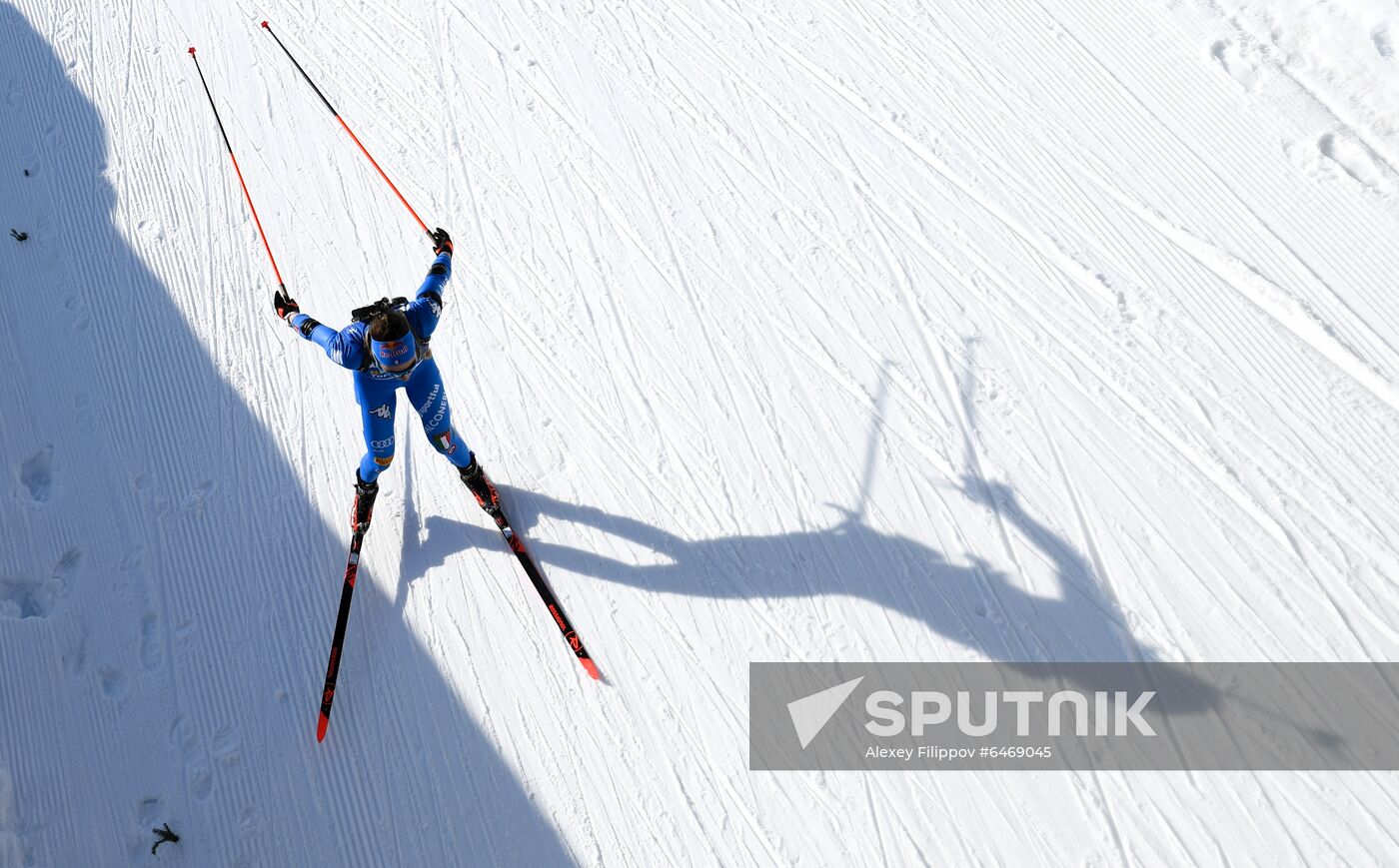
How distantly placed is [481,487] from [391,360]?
1.10 meters

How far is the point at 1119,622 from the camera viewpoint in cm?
465

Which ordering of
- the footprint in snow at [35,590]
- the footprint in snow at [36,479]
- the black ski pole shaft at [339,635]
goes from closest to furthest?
the black ski pole shaft at [339,635], the footprint in snow at [35,590], the footprint in snow at [36,479]

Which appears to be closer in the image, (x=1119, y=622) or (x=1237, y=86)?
(x=1119, y=622)

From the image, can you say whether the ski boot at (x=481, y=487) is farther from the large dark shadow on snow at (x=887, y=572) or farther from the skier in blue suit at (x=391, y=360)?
the large dark shadow on snow at (x=887, y=572)

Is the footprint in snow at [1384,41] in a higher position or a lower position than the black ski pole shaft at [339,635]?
higher

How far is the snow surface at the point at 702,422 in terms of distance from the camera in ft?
15.0

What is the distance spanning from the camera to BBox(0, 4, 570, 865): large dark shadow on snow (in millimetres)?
4617

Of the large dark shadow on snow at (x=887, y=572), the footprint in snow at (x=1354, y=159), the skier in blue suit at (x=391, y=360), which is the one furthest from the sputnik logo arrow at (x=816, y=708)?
the footprint in snow at (x=1354, y=159)

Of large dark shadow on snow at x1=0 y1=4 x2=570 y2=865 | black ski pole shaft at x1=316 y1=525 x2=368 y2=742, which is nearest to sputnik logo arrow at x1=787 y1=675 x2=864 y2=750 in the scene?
large dark shadow on snow at x1=0 y1=4 x2=570 y2=865

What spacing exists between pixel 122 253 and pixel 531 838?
5233 mm

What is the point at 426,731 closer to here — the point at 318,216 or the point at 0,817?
the point at 0,817

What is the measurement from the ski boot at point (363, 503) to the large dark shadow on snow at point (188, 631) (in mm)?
252

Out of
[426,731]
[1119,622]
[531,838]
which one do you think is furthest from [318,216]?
[1119,622]

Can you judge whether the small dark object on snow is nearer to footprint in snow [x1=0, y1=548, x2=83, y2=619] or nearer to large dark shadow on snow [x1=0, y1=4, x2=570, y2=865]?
large dark shadow on snow [x1=0, y1=4, x2=570, y2=865]
